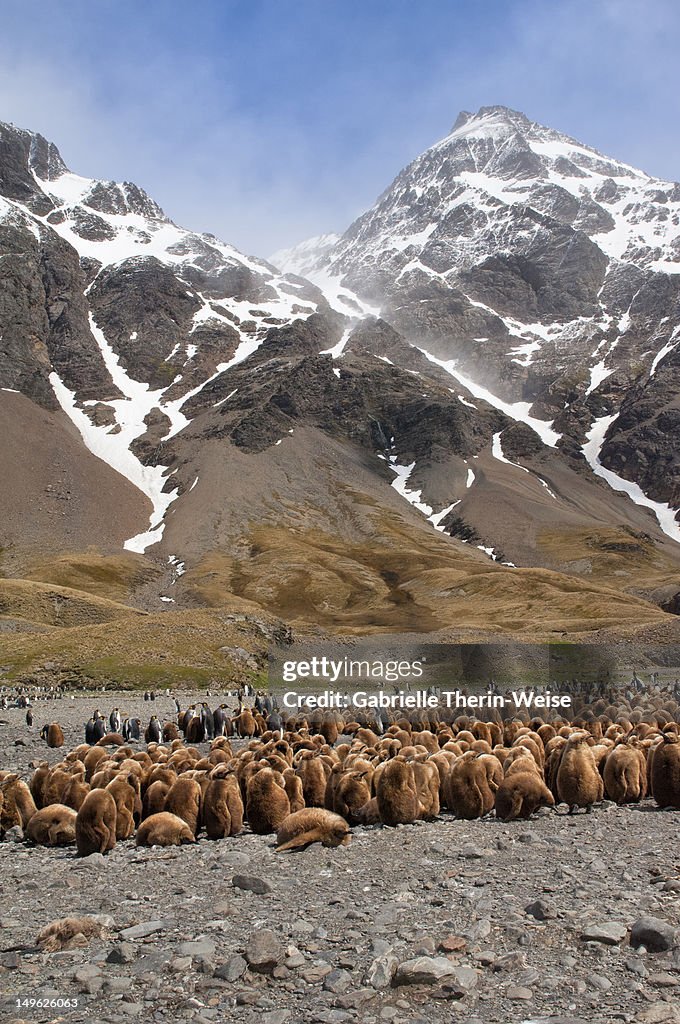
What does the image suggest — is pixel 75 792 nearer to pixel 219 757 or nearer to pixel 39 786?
pixel 39 786

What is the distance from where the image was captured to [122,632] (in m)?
61.9

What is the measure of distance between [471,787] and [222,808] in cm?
477

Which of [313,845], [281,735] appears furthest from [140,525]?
[313,845]

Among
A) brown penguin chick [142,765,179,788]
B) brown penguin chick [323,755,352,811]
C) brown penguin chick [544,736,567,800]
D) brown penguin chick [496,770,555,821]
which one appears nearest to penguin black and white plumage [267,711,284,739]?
brown penguin chick [142,765,179,788]

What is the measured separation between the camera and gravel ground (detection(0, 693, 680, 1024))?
7633mm

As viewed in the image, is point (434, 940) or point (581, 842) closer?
point (434, 940)

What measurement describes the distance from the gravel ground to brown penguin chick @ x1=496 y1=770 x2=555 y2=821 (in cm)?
44

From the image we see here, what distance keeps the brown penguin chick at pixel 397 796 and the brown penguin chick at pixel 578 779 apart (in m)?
2.99

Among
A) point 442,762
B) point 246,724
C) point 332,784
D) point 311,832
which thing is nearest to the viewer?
point 311,832

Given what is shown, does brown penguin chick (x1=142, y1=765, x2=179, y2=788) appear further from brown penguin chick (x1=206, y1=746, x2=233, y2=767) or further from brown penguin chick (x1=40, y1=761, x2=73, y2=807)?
brown penguin chick (x1=206, y1=746, x2=233, y2=767)

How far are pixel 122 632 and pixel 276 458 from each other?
136 m

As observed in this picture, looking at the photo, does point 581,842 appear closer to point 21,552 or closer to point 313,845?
point 313,845

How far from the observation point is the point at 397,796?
49.3 ft

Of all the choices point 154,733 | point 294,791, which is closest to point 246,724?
point 154,733
